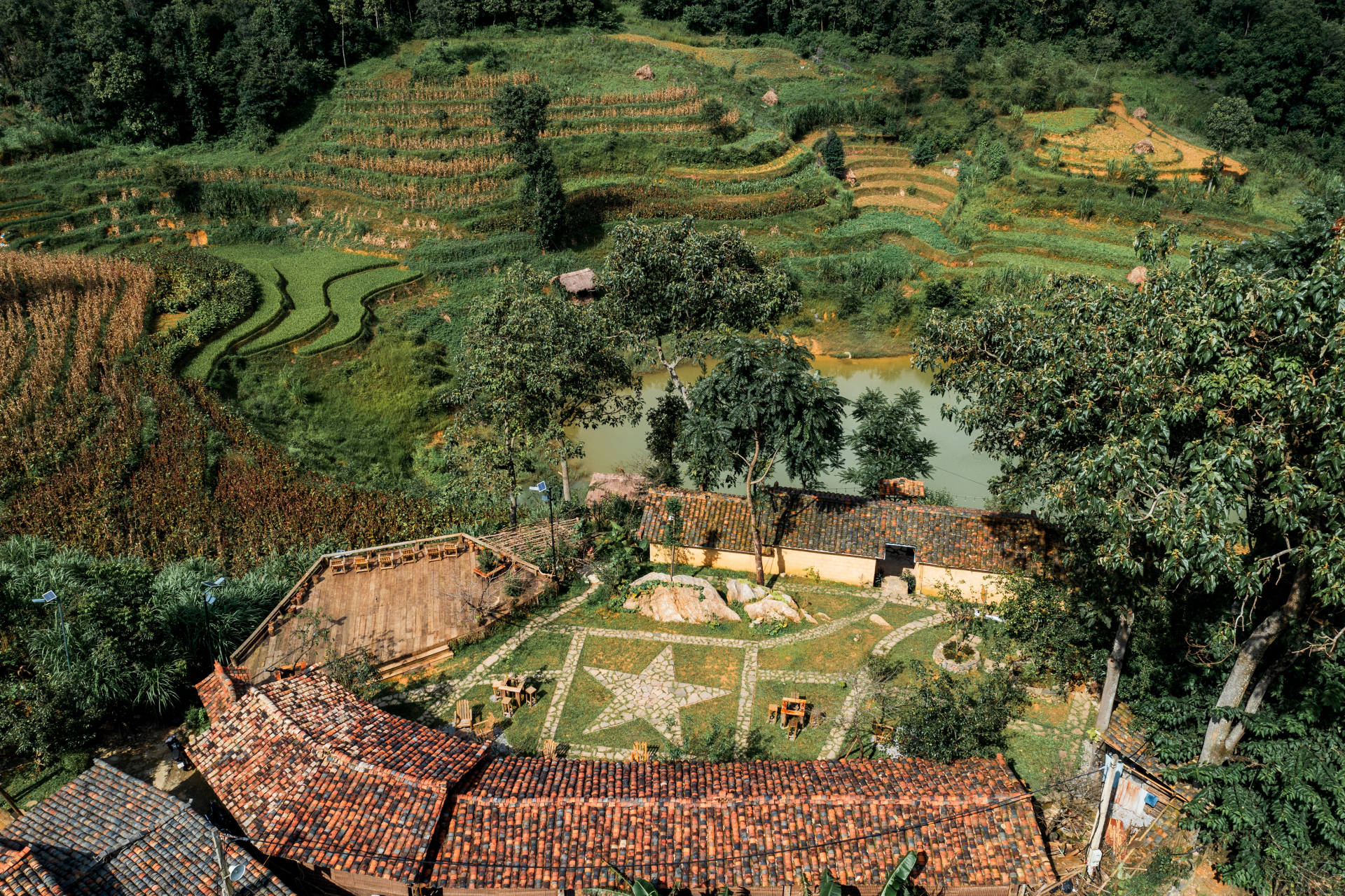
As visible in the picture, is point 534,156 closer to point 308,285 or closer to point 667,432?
point 308,285

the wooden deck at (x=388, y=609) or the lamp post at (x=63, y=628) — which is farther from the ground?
the lamp post at (x=63, y=628)

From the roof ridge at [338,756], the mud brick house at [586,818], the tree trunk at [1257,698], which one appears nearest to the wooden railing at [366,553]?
the roof ridge at [338,756]

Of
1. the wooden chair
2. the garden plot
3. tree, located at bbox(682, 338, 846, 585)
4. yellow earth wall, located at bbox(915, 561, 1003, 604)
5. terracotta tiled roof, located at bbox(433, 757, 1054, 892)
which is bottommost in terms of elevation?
the wooden chair

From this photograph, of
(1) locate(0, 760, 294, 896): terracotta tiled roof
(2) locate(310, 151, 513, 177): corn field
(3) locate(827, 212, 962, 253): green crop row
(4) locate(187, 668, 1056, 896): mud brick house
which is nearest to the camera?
(1) locate(0, 760, 294, 896): terracotta tiled roof

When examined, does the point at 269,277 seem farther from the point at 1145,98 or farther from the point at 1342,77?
the point at 1342,77

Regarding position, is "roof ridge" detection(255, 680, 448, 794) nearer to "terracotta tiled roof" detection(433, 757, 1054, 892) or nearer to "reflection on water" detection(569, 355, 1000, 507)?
"terracotta tiled roof" detection(433, 757, 1054, 892)

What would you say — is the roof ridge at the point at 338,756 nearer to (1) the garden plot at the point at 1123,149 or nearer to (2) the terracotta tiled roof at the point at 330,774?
(2) the terracotta tiled roof at the point at 330,774

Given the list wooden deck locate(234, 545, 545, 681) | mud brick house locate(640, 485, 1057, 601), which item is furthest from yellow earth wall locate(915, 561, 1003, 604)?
wooden deck locate(234, 545, 545, 681)
